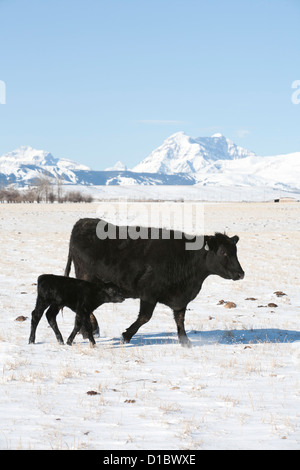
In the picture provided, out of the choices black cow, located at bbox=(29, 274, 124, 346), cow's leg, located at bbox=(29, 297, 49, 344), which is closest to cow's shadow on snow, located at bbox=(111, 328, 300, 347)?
black cow, located at bbox=(29, 274, 124, 346)

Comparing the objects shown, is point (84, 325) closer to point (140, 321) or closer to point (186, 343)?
point (140, 321)

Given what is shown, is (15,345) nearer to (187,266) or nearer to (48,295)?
(48,295)

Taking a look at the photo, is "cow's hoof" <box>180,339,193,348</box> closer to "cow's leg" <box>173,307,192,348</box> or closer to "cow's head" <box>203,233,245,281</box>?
"cow's leg" <box>173,307,192,348</box>

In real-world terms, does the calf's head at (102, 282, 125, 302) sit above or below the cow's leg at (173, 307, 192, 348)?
above

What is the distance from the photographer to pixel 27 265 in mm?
20078

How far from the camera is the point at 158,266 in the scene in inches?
370

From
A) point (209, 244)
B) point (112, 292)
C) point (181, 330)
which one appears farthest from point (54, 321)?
point (209, 244)

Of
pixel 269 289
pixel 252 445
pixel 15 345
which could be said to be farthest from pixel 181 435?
pixel 269 289

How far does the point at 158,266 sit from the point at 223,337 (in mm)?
1929

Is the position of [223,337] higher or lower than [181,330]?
lower

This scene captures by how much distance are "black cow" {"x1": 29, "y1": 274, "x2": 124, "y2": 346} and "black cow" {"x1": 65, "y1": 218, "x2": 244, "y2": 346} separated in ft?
1.85

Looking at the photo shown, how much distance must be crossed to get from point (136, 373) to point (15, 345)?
2465 millimetres

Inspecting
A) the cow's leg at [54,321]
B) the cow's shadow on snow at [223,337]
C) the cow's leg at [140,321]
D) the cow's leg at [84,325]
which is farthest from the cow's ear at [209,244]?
the cow's leg at [54,321]

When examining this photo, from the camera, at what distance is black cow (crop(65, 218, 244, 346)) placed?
Answer: 9297 mm
